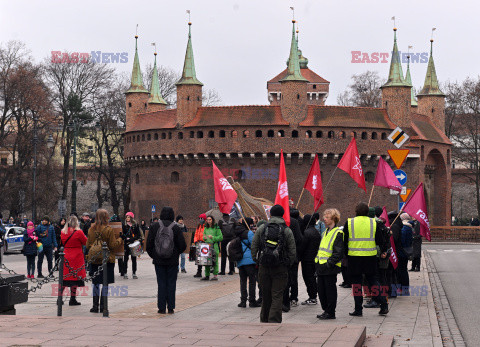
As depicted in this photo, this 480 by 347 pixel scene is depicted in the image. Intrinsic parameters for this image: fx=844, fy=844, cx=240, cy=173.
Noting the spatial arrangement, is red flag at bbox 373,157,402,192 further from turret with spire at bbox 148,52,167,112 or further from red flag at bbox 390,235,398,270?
turret with spire at bbox 148,52,167,112

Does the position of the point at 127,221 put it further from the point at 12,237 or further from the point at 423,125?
the point at 423,125

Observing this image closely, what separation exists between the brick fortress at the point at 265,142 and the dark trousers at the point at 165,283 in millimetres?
42701

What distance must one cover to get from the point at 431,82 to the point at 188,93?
22019mm

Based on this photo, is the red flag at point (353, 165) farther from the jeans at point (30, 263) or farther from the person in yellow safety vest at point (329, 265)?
the jeans at point (30, 263)

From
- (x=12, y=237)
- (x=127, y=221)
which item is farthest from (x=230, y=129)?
(x=127, y=221)

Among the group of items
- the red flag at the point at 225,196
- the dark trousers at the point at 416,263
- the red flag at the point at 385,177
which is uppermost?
the red flag at the point at 385,177

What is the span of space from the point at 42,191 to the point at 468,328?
47.3m

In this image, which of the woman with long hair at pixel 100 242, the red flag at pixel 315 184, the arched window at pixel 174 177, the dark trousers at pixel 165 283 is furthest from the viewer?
the arched window at pixel 174 177

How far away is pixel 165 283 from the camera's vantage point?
13.3m

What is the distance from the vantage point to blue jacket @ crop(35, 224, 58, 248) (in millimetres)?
21734

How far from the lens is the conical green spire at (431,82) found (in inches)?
2689

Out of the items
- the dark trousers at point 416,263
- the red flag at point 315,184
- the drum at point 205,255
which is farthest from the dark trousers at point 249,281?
the dark trousers at point 416,263

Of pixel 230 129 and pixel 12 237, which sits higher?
pixel 230 129

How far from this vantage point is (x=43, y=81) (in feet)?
207
